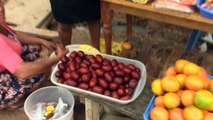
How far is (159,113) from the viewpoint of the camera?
141 cm

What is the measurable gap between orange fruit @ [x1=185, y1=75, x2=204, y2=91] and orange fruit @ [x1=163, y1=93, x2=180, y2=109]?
0.08 m

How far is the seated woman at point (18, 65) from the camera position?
183 cm

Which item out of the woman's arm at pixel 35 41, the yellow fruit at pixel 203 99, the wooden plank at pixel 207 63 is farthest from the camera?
the wooden plank at pixel 207 63

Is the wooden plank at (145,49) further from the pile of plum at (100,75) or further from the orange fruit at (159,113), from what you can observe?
the orange fruit at (159,113)

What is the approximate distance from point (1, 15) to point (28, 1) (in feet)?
4.14

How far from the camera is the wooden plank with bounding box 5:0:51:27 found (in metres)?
3.28

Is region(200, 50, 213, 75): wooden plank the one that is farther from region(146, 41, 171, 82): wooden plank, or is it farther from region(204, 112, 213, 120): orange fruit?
region(204, 112, 213, 120): orange fruit

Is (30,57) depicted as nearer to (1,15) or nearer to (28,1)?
(1,15)

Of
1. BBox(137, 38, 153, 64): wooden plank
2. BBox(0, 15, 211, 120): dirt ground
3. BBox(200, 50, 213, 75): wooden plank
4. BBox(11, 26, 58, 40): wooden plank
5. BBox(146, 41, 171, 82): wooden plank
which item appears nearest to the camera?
BBox(200, 50, 213, 75): wooden plank

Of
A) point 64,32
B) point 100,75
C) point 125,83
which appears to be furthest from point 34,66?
point 64,32

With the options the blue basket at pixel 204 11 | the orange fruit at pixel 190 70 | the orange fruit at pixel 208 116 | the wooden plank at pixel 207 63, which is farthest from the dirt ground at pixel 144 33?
the orange fruit at pixel 208 116

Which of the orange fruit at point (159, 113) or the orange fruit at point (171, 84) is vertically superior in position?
the orange fruit at point (171, 84)

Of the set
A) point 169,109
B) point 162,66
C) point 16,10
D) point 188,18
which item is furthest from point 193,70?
point 16,10

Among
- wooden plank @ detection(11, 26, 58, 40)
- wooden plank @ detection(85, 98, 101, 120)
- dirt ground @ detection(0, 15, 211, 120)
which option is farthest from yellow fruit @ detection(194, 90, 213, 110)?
wooden plank @ detection(11, 26, 58, 40)
